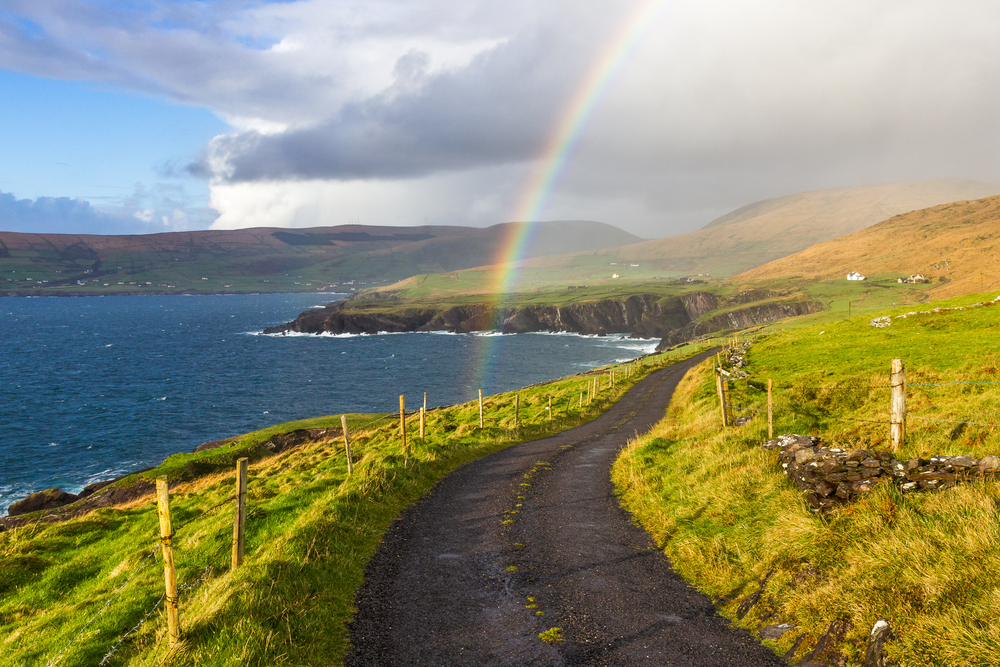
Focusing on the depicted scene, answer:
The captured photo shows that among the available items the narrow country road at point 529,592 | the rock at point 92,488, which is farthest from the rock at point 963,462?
the rock at point 92,488

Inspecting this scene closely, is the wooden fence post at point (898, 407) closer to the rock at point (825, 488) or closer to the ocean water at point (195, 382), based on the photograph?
the rock at point (825, 488)

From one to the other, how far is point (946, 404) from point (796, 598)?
1378 cm

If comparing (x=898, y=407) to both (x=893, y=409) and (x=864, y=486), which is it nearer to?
(x=893, y=409)

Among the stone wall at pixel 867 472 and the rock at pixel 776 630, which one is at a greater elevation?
the stone wall at pixel 867 472

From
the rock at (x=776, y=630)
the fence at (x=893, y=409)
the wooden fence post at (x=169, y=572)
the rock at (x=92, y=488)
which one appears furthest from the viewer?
the rock at (x=92, y=488)

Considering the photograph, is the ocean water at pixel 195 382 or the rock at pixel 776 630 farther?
the ocean water at pixel 195 382

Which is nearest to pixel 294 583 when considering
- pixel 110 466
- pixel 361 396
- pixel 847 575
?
pixel 847 575

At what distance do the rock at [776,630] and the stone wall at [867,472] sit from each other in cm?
386

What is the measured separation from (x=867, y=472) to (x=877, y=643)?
→ 5.26 m

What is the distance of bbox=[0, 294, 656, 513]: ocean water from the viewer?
63.1 m

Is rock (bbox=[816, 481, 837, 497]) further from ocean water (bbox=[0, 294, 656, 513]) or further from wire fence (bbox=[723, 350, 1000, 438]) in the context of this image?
ocean water (bbox=[0, 294, 656, 513])

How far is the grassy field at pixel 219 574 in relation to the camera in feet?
30.6

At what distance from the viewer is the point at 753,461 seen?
1639 centimetres

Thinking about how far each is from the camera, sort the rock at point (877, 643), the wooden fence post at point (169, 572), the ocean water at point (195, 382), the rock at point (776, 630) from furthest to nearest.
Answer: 1. the ocean water at point (195, 382)
2. the rock at point (776, 630)
3. the wooden fence post at point (169, 572)
4. the rock at point (877, 643)
